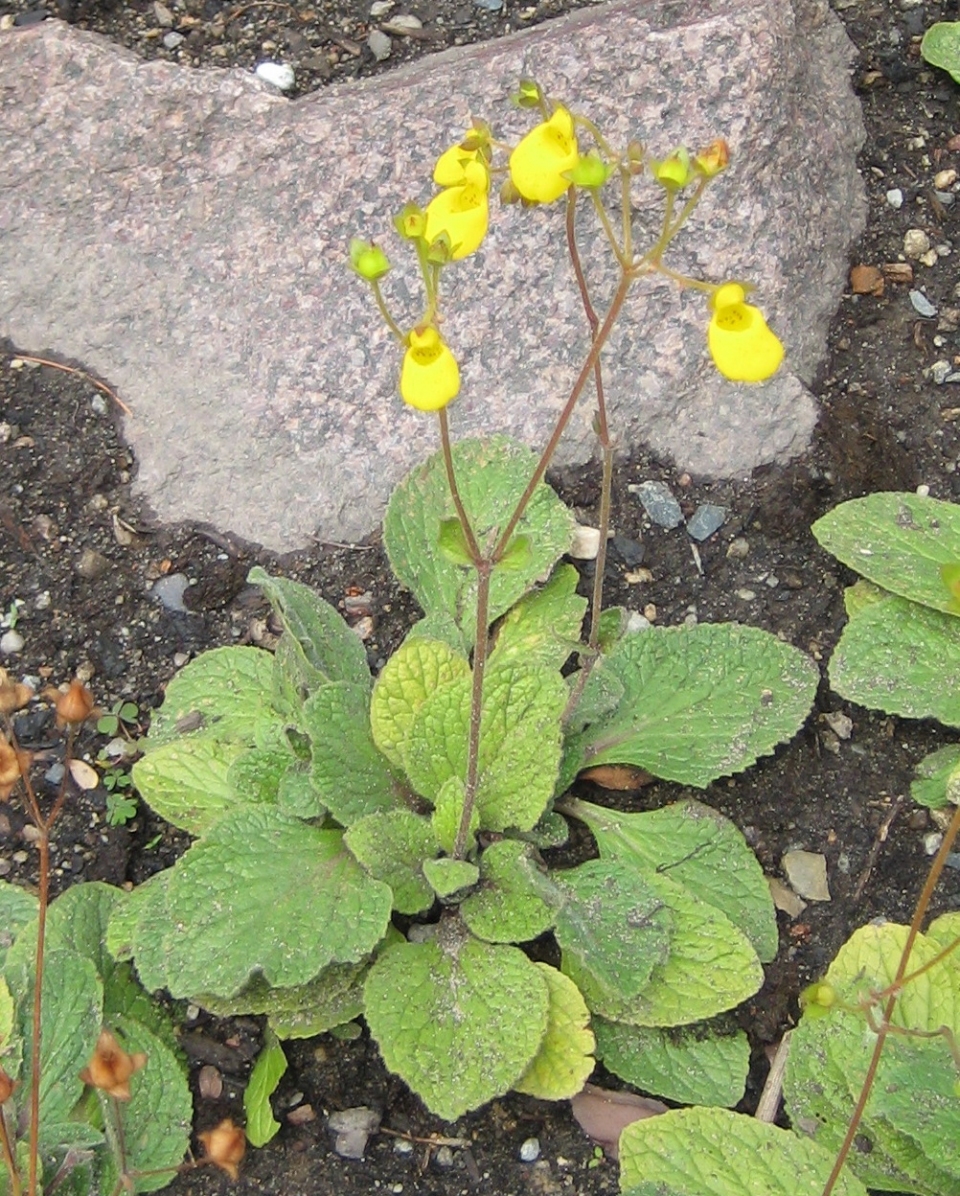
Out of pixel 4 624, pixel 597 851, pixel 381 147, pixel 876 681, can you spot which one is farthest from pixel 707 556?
pixel 4 624

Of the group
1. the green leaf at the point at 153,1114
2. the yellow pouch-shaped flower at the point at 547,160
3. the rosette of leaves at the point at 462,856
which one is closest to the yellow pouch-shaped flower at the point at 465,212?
the yellow pouch-shaped flower at the point at 547,160

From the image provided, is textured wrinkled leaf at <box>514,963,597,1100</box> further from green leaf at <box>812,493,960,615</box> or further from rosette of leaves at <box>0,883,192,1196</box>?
green leaf at <box>812,493,960,615</box>

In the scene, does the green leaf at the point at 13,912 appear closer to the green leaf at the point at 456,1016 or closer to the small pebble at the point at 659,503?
the green leaf at the point at 456,1016

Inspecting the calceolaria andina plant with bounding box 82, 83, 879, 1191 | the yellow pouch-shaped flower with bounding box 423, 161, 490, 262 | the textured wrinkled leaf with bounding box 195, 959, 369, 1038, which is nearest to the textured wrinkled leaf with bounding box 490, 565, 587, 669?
the calceolaria andina plant with bounding box 82, 83, 879, 1191

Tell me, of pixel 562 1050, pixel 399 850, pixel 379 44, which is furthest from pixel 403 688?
pixel 379 44

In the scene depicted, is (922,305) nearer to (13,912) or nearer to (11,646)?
(11,646)
